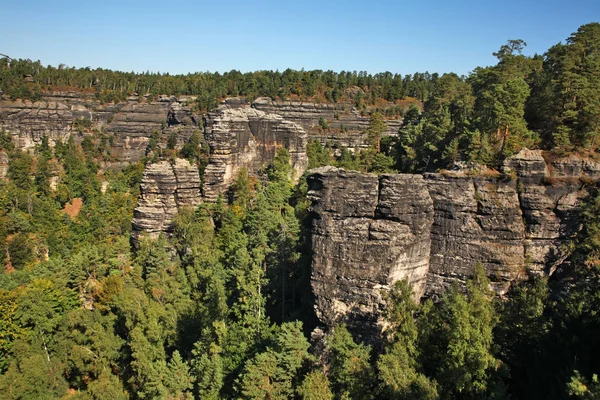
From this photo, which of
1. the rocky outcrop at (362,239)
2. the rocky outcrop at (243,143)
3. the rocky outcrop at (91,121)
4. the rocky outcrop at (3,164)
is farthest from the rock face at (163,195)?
the rocky outcrop at (3,164)

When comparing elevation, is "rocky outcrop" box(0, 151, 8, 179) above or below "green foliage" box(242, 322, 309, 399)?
above

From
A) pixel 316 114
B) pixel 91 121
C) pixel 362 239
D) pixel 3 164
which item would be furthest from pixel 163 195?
pixel 91 121

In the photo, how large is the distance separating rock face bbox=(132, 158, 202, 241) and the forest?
7.85 feet

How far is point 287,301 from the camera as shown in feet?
121

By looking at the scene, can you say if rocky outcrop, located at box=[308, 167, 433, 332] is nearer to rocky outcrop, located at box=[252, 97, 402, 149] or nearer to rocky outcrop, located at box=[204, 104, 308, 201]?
rocky outcrop, located at box=[204, 104, 308, 201]

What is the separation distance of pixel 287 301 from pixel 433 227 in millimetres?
13674

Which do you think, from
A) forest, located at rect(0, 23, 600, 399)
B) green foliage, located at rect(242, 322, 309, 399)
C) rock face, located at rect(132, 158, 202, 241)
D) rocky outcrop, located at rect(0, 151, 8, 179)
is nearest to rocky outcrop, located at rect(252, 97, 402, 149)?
forest, located at rect(0, 23, 600, 399)

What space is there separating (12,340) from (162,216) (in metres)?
21.6

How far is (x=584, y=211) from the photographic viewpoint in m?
28.4

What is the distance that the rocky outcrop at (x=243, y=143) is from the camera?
202 ft

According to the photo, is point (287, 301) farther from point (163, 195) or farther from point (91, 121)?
point (91, 121)

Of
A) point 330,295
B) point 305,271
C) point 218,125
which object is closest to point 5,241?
point 218,125

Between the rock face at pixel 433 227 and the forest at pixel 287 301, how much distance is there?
1360mm

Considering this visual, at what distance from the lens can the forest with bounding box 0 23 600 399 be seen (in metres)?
22.7
